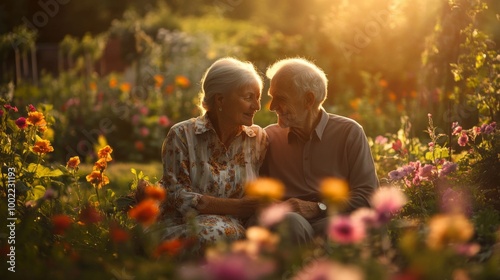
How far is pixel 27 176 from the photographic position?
4.59m

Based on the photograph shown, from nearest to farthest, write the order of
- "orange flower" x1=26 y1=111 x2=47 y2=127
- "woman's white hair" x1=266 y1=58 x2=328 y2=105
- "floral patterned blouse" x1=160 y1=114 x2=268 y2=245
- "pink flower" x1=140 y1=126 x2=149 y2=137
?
"floral patterned blouse" x1=160 y1=114 x2=268 y2=245 < "woman's white hair" x1=266 y1=58 x2=328 y2=105 < "orange flower" x1=26 y1=111 x2=47 y2=127 < "pink flower" x1=140 y1=126 x2=149 y2=137

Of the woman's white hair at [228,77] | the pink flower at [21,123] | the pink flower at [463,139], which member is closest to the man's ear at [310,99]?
the woman's white hair at [228,77]

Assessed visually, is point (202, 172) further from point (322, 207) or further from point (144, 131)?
point (144, 131)

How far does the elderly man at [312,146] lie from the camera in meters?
4.05

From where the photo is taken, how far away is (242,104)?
405cm

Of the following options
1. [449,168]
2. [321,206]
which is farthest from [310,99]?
[449,168]

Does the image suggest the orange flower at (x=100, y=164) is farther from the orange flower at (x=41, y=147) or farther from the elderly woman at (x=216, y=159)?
the elderly woman at (x=216, y=159)

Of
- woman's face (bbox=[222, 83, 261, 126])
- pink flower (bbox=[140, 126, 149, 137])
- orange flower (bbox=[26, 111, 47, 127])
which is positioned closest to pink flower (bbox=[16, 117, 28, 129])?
orange flower (bbox=[26, 111, 47, 127])

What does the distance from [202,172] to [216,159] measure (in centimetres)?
13

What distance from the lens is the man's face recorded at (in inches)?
162

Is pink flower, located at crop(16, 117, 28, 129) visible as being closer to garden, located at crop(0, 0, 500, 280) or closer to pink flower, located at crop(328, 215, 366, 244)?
garden, located at crop(0, 0, 500, 280)

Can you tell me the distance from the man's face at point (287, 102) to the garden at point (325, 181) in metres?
0.41

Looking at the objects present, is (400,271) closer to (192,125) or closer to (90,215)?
(90,215)

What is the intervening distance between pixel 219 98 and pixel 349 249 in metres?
1.98
